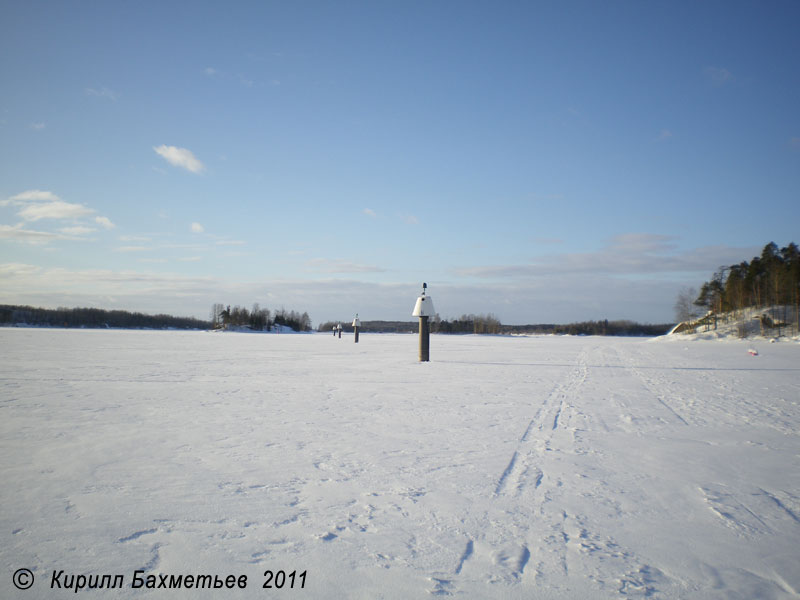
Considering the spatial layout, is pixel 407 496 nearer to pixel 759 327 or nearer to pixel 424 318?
pixel 424 318

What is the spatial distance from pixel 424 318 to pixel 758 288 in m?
64.4

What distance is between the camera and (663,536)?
2.88 meters

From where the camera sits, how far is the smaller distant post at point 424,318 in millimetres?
17531

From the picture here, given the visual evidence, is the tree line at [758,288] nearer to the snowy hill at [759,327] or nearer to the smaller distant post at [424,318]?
the snowy hill at [759,327]

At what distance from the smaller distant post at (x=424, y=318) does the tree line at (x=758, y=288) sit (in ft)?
179

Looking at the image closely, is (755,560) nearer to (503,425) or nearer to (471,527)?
(471,527)

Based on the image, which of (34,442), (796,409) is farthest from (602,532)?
(796,409)

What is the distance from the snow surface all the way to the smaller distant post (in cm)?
997

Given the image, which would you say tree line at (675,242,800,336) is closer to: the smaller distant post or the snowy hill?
the snowy hill

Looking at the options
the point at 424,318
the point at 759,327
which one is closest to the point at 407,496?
the point at 424,318

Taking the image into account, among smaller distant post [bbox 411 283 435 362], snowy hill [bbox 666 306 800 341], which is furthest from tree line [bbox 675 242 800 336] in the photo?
smaller distant post [bbox 411 283 435 362]

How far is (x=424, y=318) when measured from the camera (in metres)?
18.7

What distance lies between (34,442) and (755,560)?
6338mm

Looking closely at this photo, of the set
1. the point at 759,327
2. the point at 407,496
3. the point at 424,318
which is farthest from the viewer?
the point at 759,327
